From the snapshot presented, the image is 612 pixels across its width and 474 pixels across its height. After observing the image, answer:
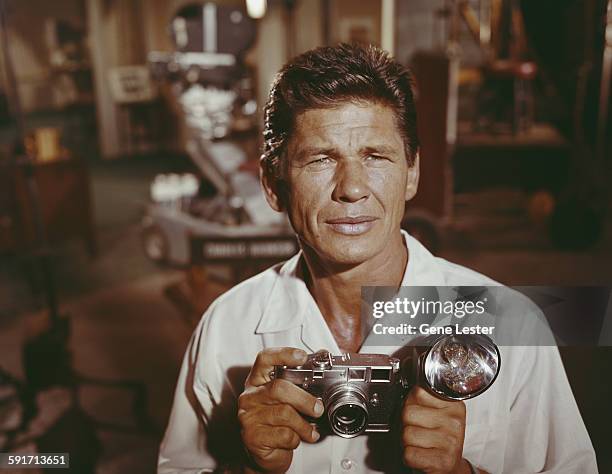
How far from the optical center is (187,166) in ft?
28.2

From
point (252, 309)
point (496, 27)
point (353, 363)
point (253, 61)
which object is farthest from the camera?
point (253, 61)

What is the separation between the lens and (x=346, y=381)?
958 mm

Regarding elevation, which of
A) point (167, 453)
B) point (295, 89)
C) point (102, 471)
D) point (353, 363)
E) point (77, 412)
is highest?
point (295, 89)

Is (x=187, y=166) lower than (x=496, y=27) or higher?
lower

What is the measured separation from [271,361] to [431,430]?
287mm

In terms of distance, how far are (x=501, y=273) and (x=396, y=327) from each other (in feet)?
10.8

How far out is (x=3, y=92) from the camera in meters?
7.81

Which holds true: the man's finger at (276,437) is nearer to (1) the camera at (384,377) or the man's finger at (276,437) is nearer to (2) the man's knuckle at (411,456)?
(1) the camera at (384,377)

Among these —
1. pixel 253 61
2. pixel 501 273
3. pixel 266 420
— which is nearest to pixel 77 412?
pixel 266 420

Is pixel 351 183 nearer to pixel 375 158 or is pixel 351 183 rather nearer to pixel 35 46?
pixel 375 158

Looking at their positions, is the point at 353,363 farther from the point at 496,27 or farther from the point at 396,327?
the point at 496,27

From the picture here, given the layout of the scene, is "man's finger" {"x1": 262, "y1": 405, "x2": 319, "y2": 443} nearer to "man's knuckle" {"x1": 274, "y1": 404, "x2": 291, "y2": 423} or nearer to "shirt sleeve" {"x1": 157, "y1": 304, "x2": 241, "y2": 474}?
"man's knuckle" {"x1": 274, "y1": 404, "x2": 291, "y2": 423}

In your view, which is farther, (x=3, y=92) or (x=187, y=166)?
(x=187, y=166)

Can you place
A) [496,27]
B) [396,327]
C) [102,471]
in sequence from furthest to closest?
[496,27] → [102,471] → [396,327]
